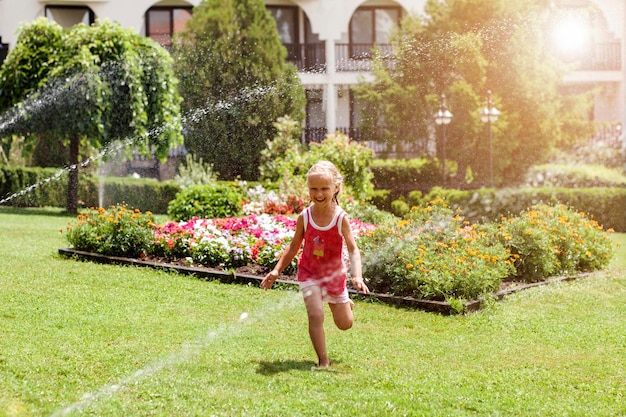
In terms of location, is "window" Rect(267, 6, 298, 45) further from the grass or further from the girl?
the girl

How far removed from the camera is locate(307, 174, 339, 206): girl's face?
5.26 meters

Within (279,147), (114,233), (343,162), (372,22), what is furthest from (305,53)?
(114,233)

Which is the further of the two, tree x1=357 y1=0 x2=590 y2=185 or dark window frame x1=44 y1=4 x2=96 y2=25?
dark window frame x1=44 y1=4 x2=96 y2=25

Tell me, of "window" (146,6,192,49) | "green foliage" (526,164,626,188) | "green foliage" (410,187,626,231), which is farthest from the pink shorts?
"window" (146,6,192,49)

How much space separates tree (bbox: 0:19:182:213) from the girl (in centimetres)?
1061

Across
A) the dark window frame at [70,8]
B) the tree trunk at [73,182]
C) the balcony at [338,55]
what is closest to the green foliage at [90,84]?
the tree trunk at [73,182]

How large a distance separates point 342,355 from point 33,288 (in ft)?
10.5

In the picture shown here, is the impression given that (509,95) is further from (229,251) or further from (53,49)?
(229,251)

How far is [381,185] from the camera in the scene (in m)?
20.3

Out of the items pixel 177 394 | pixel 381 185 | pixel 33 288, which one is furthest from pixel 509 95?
pixel 177 394

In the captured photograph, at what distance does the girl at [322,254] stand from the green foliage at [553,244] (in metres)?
3.81

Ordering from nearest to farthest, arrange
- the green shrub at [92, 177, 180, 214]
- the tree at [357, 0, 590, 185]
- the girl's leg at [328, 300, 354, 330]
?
the girl's leg at [328, 300, 354, 330], the green shrub at [92, 177, 180, 214], the tree at [357, 0, 590, 185]

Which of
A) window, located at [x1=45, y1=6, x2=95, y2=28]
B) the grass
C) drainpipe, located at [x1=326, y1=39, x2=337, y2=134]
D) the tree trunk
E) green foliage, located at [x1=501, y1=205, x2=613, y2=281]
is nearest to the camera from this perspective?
the grass

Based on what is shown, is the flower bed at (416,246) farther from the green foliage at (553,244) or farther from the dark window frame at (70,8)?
the dark window frame at (70,8)
